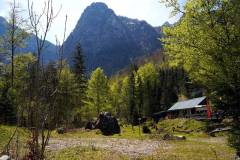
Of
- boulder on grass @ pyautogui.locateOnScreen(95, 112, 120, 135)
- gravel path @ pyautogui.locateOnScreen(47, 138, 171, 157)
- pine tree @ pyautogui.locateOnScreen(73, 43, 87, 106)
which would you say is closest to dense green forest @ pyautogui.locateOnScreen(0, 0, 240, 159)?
gravel path @ pyautogui.locateOnScreen(47, 138, 171, 157)

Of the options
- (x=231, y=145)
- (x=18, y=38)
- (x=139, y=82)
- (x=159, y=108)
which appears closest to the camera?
(x=231, y=145)

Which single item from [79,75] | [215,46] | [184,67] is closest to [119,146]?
[184,67]

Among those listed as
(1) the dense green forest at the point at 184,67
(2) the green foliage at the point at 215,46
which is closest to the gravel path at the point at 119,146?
(1) the dense green forest at the point at 184,67

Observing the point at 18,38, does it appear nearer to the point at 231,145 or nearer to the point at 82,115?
the point at 231,145

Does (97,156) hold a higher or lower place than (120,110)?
lower

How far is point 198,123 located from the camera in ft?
Result: 178

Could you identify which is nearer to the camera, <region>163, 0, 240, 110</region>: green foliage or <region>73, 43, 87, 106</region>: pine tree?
<region>163, 0, 240, 110</region>: green foliage

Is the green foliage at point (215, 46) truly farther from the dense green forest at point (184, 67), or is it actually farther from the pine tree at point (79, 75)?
the pine tree at point (79, 75)

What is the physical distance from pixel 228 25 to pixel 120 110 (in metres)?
Answer: 86.9

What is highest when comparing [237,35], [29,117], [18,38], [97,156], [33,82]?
[18,38]

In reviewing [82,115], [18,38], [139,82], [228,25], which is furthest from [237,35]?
[139,82]

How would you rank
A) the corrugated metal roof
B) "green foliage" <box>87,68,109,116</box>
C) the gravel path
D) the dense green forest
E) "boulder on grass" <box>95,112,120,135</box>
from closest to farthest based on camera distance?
the dense green forest
the gravel path
"boulder on grass" <box>95,112,120,135</box>
"green foliage" <box>87,68,109,116</box>
the corrugated metal roof

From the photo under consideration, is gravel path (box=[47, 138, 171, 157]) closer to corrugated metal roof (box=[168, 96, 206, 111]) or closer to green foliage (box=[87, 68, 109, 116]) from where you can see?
green foliage (box=[87, 68, 109, 116])

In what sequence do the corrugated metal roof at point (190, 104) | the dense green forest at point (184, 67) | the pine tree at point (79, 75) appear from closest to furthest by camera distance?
the dense green forest at point (184, 67)
the pine tree at point (79, 75)
the corrugated metal roof at point (190, 104)
